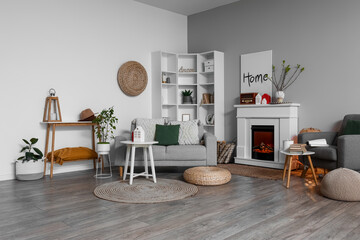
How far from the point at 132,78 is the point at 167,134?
157 centimetres

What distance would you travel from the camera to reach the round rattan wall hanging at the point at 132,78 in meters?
5.50

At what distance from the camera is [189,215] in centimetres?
268

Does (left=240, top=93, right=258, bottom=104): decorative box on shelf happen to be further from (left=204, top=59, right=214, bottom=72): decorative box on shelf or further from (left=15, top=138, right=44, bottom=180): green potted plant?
(left=15, top=138, right=44, bottom=180): green potted plant

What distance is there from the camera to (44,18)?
4.58m

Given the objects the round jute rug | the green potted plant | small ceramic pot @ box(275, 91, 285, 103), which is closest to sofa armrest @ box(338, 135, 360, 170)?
small ceramic pot @ box(275, 91, 285, 103)

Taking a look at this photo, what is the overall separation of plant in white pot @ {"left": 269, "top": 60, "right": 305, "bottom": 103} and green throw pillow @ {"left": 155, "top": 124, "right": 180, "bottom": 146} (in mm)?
1735

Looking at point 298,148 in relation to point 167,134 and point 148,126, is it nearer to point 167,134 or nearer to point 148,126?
point 167,134

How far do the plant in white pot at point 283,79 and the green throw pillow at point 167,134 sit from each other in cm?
173

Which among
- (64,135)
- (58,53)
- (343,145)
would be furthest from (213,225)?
(58,53)

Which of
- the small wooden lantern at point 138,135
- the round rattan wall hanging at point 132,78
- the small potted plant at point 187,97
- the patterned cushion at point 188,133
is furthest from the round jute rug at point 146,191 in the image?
the small potted plant at point 187,97

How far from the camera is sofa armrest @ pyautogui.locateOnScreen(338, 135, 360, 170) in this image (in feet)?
11.6

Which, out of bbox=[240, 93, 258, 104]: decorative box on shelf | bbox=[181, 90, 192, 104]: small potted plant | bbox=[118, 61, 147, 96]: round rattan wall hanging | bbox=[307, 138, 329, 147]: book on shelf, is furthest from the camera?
bbox=[181, 90, 192, 104]: small potted plant

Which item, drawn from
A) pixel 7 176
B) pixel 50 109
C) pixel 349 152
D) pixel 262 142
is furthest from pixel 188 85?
pixel 7 176

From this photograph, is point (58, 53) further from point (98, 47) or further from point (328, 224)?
point (328, 224)
